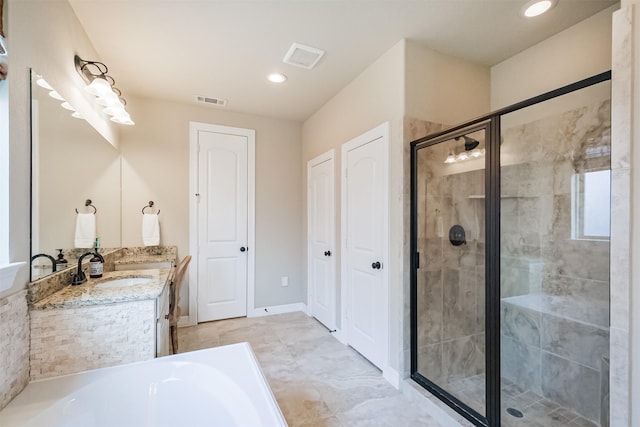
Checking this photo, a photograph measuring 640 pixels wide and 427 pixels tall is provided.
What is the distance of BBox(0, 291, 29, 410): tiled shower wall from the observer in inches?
46.6

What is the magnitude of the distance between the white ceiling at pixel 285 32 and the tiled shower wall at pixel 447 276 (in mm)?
896

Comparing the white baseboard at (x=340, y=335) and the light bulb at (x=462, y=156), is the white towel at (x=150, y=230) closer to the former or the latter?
the white baseboard at (x=340, y=335)

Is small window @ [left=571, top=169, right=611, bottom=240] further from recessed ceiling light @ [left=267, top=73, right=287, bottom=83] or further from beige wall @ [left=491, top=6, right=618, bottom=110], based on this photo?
recessed ceiling light @ [left=267, top=73, right=287, bottom=83]

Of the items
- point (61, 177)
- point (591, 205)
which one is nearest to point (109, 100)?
point (61, 177)

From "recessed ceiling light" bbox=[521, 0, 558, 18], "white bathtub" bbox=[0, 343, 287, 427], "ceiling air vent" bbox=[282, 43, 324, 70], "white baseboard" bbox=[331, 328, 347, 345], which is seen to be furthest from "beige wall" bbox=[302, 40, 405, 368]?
"white bathtub" bbox=[0, 343, 287, 427]

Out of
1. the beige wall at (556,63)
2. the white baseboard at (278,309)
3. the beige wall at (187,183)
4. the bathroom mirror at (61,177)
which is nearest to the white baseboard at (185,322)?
the beige wall at (187,183)

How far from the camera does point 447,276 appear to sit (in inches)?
89.4

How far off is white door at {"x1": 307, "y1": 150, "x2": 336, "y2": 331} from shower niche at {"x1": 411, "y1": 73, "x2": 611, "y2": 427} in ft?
3.90

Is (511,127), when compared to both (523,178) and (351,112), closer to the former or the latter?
(523,178)

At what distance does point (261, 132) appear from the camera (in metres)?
3.75

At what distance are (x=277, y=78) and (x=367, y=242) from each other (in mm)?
1806

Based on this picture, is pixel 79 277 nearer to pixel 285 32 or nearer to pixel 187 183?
pixel 187 183

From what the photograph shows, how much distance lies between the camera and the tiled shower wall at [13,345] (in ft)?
3.89

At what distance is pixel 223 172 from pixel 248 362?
2.55 m
